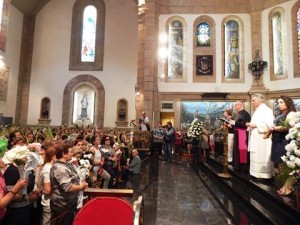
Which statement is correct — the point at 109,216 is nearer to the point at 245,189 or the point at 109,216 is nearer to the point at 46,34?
the point at 245,189

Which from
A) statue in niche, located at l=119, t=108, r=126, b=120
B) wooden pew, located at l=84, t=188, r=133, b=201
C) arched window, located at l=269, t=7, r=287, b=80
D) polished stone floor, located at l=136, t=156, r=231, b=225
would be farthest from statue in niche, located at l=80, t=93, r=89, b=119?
wooden pew, located at l=84, t=188, r=133, b=201

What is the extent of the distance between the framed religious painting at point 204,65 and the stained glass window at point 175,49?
106 cm

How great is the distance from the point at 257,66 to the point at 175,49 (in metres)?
5.01

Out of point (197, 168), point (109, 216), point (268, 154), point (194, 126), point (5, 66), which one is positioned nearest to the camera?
point (109, 216)

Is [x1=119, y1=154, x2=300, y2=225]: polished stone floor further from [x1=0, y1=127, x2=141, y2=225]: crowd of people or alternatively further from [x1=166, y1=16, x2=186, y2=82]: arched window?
[x1=166, y1=16, x2=186, y2=82]: arched window

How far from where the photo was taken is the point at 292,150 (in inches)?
114

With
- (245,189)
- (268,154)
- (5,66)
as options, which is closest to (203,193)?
(245,189)

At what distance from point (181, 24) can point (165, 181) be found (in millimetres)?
11613

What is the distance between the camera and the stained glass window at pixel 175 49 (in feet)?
48.1

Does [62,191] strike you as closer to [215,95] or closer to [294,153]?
[294,153]

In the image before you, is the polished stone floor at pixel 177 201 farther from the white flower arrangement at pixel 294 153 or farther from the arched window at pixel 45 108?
the arched window at pixel 45 108

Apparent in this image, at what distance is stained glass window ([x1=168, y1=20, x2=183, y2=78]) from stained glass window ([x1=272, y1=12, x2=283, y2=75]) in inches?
214

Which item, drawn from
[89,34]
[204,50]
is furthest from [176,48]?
[89,34]

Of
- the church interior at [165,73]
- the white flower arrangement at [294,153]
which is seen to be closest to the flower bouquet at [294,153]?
the white flower arrangement at [294,153]
